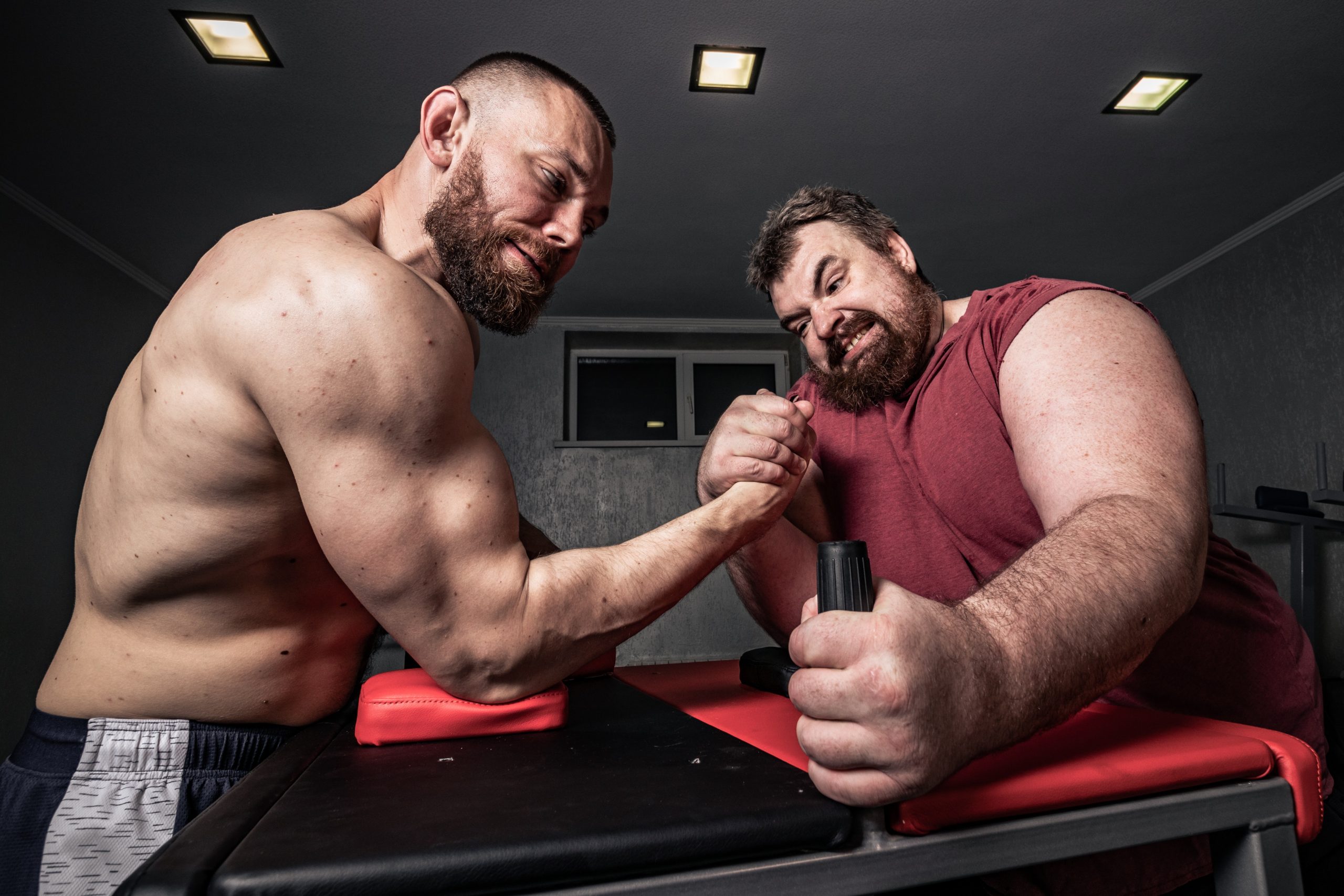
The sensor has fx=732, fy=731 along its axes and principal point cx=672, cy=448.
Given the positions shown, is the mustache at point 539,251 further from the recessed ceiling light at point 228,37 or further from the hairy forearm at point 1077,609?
the recessed ceiling light at point 228,37

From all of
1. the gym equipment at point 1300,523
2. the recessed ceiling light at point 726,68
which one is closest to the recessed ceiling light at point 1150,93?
the recessed ceiling light at point 726,68

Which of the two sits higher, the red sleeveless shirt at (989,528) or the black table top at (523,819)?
the red sleeveless shirt at (989,528)

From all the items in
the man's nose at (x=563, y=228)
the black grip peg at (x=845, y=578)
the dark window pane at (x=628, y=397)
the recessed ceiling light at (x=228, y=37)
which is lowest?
the black grip peg at (x=845, y=578)

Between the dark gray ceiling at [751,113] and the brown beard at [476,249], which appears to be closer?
the brown beard at [476,249]

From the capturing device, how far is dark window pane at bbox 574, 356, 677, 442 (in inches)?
231

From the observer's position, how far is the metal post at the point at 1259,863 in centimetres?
68

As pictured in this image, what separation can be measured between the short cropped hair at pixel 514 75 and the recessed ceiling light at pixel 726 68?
1740mm

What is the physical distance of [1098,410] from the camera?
3.11ft

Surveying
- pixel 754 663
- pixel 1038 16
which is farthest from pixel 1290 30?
pixel 754 663

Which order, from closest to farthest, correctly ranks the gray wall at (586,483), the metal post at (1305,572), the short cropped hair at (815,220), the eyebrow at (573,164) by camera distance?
the eyebrow at (573,164) < the short cropped hair at (815,220) < the metal post at (1305,572) < the gray wall at (586,483)

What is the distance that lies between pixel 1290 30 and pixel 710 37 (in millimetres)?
2283

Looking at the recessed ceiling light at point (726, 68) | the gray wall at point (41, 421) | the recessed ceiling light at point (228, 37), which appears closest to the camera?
the recessed ceiling light at point (228, 37)

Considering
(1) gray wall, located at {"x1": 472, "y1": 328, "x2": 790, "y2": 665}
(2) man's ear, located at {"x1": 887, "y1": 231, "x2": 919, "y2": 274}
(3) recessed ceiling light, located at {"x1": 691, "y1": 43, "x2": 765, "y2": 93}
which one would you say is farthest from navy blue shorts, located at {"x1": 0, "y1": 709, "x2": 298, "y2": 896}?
(1) gray wall, located at {"x1": 472, "y1": 328, "x2": 790, "y2": 665}

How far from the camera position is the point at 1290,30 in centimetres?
288
